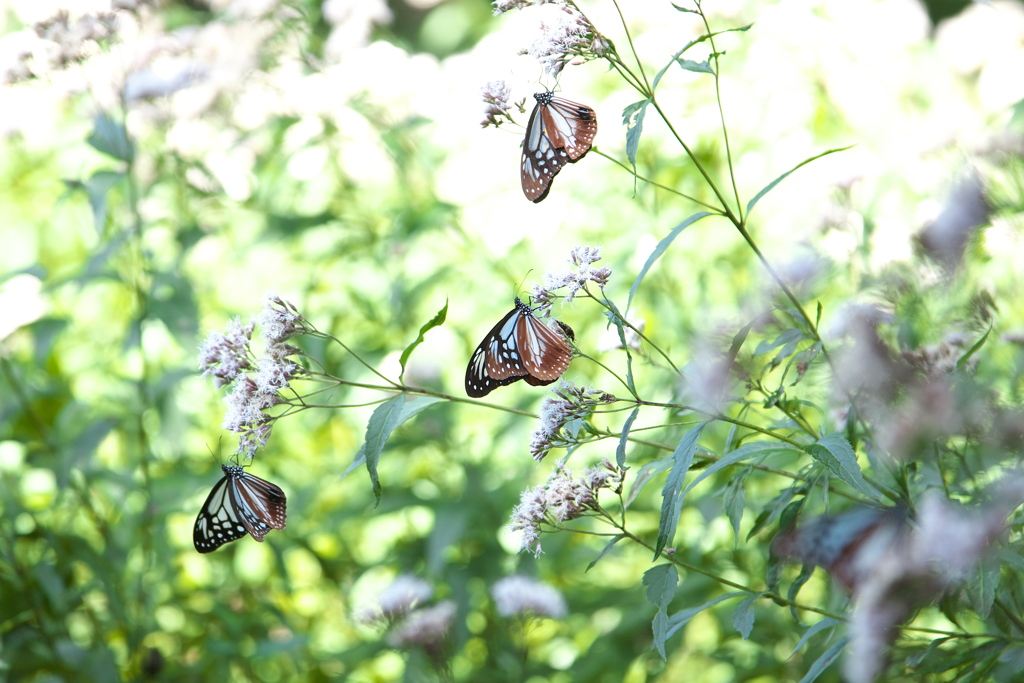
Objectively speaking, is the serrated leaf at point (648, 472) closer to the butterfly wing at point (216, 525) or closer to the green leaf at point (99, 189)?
the butterfly wing at point (216, 525)

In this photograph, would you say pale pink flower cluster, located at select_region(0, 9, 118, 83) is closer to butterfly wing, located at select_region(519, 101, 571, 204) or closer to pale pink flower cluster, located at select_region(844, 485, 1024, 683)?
butterfly wing, located at select_region(519, 101, 571, 204)

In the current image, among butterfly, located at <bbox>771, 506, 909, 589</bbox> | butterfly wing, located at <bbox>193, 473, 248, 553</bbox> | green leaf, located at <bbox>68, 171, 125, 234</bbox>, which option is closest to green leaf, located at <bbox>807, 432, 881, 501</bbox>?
butterfly, located at <bbox>771, 506, 909, 589</bbox>

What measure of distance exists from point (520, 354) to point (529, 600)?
878mm

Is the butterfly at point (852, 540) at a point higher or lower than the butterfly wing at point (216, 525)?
higher

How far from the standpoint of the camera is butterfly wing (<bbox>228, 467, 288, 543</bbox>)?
1360mm

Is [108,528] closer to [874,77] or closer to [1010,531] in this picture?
[1010,531]

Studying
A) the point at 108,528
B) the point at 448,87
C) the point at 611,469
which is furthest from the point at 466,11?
the point at 611,469

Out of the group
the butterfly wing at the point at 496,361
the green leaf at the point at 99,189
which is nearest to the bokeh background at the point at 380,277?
the green leaf at the point at 99,189

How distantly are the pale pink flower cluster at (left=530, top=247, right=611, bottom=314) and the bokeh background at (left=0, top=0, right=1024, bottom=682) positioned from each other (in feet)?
2.02

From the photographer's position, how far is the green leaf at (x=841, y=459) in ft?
3.00

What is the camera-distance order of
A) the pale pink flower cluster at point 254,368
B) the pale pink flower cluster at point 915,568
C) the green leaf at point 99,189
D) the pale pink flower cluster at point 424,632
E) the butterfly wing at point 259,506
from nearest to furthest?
the pale pink flower cluster at point 915,568 < the pale pink flower cluster at point 254,368 < the butterfly wing at point 259,506 < the pale pink flower cluster at point 424,632 < the green leaf at point 99,189

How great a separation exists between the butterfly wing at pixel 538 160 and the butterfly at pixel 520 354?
17cm

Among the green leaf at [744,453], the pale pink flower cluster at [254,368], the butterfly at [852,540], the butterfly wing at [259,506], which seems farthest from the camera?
the butterfly wing at [259,506]

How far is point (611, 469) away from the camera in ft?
3.86
